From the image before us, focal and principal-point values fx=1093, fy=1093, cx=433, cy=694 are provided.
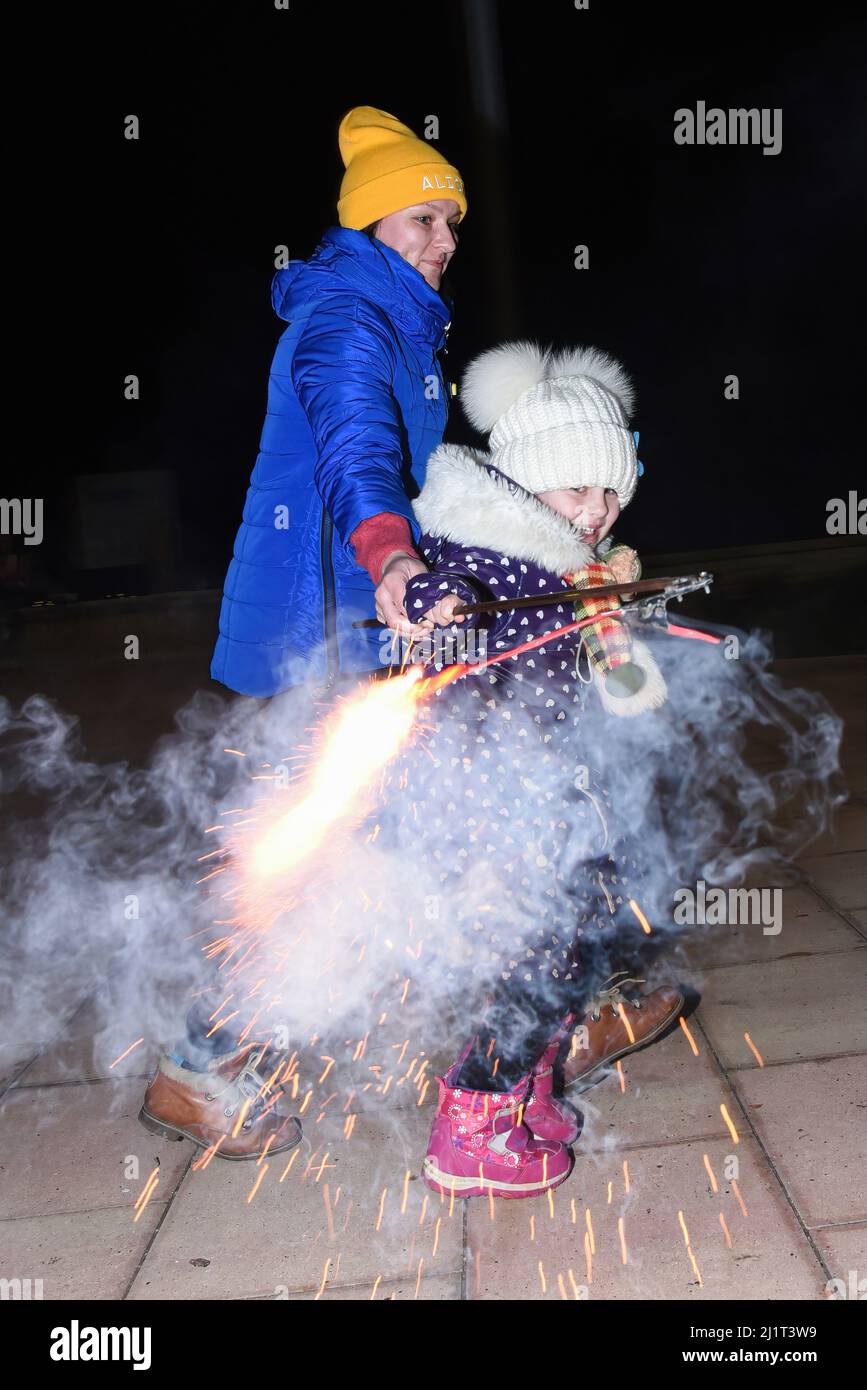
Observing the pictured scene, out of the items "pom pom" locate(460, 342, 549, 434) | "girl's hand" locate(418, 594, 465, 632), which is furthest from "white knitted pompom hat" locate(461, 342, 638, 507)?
"girl's hand" locate(418, 594, 465, 632)

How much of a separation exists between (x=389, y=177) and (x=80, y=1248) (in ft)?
7.55

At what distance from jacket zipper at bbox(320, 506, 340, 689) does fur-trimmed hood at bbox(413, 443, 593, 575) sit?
192 millimetres

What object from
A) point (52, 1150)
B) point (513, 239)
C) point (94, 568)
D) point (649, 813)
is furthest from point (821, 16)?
point (52, 1150)

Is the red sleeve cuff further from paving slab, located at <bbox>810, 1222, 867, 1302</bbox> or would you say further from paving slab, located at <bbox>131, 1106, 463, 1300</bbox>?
paving slab, located at <bbox>810, 1222, 867, 1302</bbox>

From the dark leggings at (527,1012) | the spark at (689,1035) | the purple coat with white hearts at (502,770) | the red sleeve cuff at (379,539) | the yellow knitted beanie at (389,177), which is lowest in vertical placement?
the spark at (689,1035)

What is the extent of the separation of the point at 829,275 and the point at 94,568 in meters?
10.9

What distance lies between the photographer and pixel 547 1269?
1.93m

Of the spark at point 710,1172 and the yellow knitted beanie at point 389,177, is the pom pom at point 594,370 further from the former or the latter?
the spark at point 710,1172

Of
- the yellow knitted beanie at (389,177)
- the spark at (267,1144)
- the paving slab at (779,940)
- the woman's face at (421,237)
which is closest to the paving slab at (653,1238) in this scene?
the spark at (267,1144)

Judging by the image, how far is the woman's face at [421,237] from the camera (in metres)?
2.36

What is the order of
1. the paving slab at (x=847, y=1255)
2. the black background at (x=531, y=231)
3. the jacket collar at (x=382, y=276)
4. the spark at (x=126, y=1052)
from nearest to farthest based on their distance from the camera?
the paving slab at (x=847, y=1255) < the jacket collar at (x=382, y=276) < the spark at (x=126, y=1052) < the black background at (x=531, y=231)

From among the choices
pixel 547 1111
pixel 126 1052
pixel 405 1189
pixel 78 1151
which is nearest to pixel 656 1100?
pixel 547 1111

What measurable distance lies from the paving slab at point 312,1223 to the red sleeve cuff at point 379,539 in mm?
1234

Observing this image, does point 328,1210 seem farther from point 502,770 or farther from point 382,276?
point 382,276
